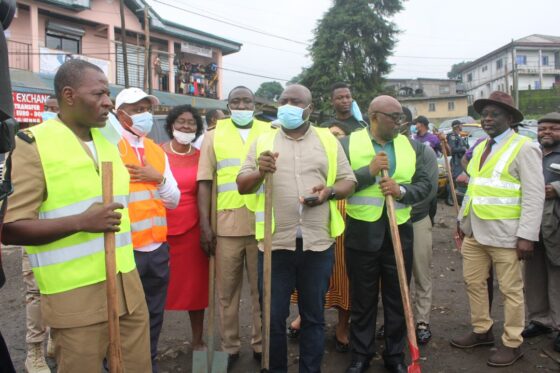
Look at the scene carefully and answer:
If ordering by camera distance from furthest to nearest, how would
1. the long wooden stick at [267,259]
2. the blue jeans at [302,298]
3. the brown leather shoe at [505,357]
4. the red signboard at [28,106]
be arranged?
the red signboard at [28,106], the brown leather shoe at [505,357], the blue jeans at [302,298], the long wooden stick at [267,259]

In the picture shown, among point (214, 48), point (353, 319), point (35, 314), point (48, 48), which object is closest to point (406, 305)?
point (353, 319)

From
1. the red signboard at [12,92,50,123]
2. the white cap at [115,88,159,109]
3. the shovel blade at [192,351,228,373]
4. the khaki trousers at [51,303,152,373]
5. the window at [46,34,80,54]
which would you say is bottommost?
the shovel blade at [192,351,228,373]

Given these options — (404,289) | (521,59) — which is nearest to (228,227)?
(404,289)

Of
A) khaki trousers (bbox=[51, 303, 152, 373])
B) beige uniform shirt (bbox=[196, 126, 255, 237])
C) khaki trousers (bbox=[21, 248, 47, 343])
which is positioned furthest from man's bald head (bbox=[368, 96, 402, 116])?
khaki trousers (bbox=[21, 248, 47, 343])

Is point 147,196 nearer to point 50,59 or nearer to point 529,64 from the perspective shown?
point 50,59

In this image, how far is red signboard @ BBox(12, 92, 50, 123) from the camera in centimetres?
1395

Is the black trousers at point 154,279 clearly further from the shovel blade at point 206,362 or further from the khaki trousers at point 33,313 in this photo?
the khaki trousers at point 33,313

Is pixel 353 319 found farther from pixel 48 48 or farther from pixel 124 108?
pixel 48 48

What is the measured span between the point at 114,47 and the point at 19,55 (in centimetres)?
453

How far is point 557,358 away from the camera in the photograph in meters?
3.86

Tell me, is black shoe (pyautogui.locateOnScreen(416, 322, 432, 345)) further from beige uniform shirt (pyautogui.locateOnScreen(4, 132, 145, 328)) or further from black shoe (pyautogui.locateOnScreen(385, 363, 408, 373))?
beige uniform shirt (pyautogui.locateOnScreen(4, 132, 145, 328))

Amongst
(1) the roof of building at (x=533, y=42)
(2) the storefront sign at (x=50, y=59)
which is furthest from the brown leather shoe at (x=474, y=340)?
(1) the roof of building at (x=533, y=42)

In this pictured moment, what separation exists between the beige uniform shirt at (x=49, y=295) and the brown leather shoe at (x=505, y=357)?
2.96 meters

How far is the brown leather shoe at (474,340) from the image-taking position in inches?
162
